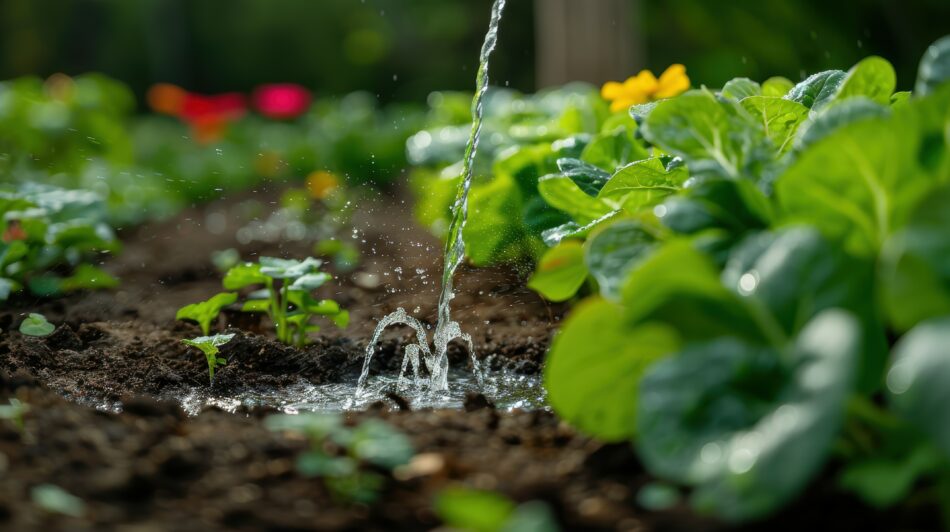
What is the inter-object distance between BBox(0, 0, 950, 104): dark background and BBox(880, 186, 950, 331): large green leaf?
20.3 ft

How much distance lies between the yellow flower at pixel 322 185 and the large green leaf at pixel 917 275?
4.15m

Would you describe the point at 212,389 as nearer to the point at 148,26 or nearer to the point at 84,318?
the point at 84,318

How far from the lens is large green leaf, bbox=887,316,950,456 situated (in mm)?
908

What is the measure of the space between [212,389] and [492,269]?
3.29ft

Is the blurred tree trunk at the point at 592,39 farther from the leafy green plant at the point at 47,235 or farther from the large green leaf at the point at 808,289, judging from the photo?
the large green leaf at the point at 808,289

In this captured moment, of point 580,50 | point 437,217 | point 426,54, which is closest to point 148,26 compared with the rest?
point 426,54

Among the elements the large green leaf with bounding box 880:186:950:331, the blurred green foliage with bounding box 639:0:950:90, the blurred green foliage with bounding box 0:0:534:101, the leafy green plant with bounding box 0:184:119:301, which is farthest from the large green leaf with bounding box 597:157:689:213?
the blurred green foliage with bounding box 0:0:534:101

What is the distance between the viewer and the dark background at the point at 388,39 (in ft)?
24.0

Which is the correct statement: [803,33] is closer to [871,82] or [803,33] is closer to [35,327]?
[871,82]

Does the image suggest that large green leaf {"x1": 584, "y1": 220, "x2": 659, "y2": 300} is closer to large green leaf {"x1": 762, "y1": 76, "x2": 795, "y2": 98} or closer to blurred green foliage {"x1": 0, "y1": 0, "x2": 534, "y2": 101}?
large green leaf {"x1": 762, "y1": 76, "x2": 795, "y2": 98}

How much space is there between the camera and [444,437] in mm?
1464

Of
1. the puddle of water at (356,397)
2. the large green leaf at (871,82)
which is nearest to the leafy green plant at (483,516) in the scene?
the puddle of water at (356,397)

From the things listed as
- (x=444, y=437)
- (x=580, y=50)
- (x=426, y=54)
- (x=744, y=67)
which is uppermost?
(x=426, y=54)

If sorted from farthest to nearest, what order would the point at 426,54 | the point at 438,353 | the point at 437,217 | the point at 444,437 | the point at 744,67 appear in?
the point at 426,54 < the point at 744,67 < the point at 437,217 < the point at 438,353 < the point at 444,437
